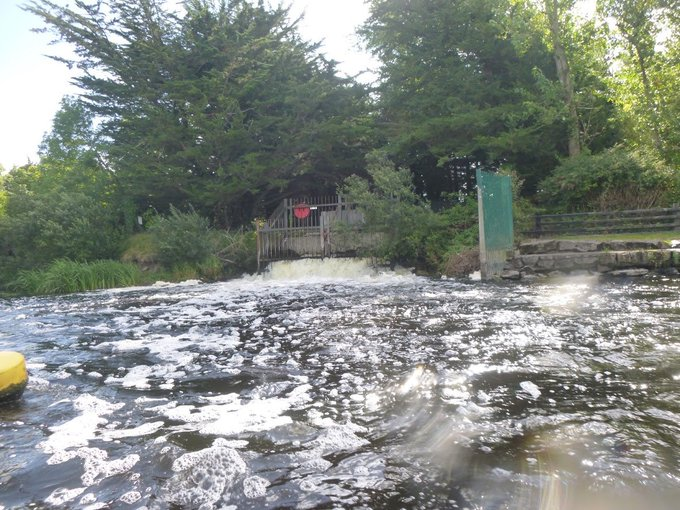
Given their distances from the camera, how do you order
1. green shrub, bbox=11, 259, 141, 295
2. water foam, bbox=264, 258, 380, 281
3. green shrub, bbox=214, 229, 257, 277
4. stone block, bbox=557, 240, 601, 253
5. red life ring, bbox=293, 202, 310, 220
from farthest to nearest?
red life ring, bbox=293, 202, 310, 220 < green shrub, bbox=214, 229, 257, 277 < water foam, bbox=264, 258, 380, 281 < green shrub, bbox=11, 259, 141, 295 < stone block, bbox=557, 240, 601, 253


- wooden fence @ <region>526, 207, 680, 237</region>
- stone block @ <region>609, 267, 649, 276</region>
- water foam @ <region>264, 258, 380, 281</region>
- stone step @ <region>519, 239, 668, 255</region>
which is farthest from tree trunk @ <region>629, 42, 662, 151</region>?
water foam @ <region>264, 258, 380, 281</region>

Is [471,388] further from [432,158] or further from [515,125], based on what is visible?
[432,158]

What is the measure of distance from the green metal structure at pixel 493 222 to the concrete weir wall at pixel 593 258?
0.36m

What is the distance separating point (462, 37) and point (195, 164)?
41.9ft

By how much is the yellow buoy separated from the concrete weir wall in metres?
10.6

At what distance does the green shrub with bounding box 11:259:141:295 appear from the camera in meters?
15.4

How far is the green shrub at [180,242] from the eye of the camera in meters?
16.5

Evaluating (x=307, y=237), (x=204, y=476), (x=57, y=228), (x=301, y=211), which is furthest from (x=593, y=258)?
(x=57, y=228)

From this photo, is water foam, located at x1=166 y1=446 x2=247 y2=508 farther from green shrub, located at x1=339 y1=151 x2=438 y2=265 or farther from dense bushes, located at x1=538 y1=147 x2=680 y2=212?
dense bushes, located at x1=538 y1=147 x2=680 y2=212

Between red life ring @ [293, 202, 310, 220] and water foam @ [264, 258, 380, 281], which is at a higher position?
red life ring @ [293, 202, 310, 220]

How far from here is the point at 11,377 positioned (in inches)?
152

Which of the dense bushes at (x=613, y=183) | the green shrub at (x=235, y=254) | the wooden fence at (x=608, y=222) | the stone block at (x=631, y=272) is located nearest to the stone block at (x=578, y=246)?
Answer: the stone block at (x=631, y=272)

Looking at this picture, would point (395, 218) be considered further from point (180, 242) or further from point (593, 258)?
point (180, 242)

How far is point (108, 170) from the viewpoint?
883 inches
